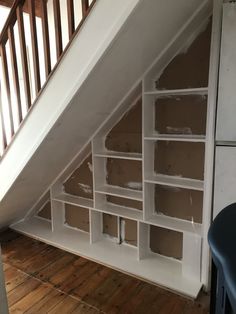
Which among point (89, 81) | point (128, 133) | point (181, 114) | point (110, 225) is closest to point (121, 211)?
point (110, 225)

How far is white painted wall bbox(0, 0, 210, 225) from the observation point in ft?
4.29

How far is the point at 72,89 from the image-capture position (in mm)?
1499

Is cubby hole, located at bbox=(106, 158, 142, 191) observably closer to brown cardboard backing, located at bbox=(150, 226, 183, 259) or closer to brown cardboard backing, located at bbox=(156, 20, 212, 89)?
brown cardboard backing, located at bbox=(150, 226, 183, 259)

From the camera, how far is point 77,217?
8.69 ft

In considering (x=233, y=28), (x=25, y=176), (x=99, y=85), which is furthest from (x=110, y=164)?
(x=233, y=28)

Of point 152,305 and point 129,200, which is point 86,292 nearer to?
point 152,305

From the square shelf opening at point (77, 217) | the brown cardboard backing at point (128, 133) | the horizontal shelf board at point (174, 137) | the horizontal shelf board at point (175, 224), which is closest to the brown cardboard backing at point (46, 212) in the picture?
the square shelf opening at point (77, 217)

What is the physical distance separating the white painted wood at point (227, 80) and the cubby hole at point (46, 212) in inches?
82.6

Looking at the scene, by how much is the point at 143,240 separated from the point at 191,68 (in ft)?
4.88

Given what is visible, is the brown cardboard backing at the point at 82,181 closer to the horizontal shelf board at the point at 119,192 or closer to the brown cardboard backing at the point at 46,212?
the horizontal shelf board at the point at 119,192

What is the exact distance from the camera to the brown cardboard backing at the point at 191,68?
1752mm

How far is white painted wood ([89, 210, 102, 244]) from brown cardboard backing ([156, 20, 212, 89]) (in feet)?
4.45

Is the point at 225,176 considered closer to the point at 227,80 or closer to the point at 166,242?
the point at 227,80

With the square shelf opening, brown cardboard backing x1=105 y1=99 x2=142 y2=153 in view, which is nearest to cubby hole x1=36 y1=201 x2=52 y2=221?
the square shelf opening
